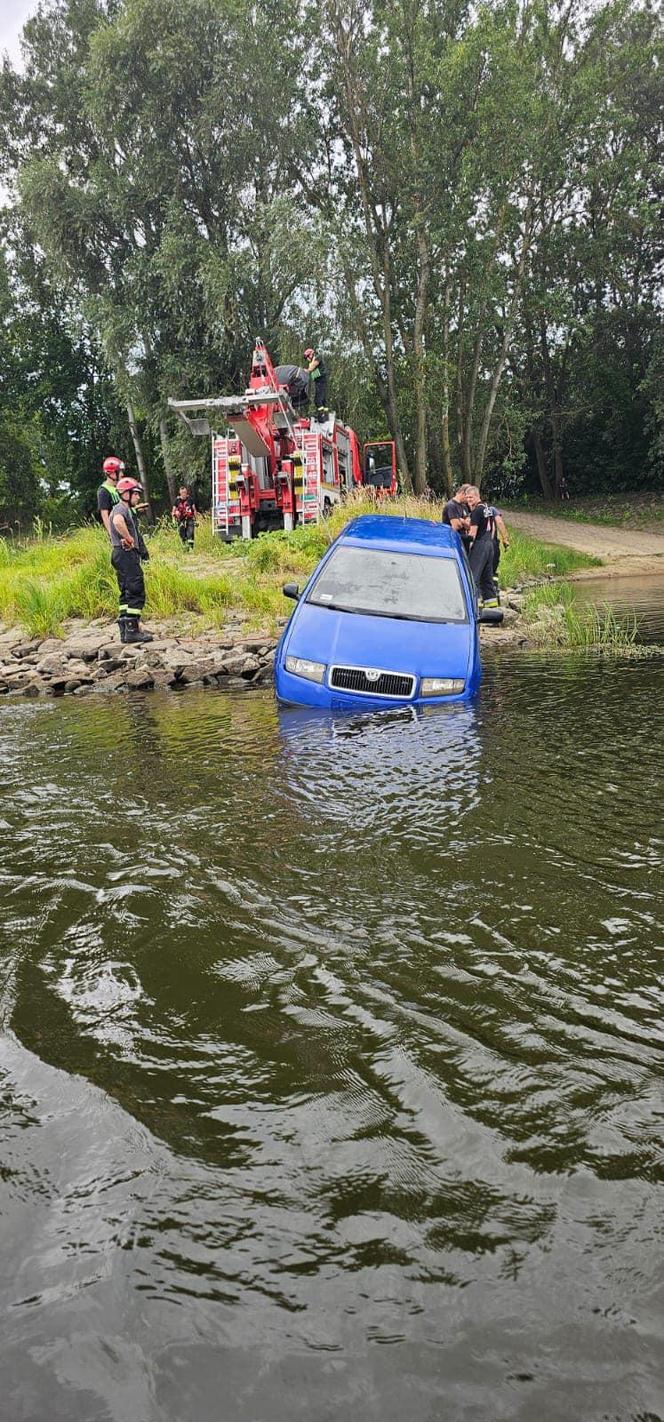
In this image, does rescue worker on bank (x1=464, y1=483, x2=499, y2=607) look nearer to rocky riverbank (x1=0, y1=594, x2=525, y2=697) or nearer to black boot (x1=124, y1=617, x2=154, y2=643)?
rocky riverbank (x1=0, y1=594, x2=525, y2=697)

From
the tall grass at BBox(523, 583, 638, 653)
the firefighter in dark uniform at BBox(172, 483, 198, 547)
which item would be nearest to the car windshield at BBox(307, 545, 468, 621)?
the tall grass at BBox(523, 583, 638, 653)

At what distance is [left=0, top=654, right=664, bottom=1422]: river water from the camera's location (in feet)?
4.48

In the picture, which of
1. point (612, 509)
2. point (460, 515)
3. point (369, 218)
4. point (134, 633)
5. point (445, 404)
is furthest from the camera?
point (612, 509)

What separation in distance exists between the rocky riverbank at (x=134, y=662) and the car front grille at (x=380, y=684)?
2309 millimetres

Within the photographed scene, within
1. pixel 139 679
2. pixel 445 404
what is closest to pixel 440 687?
pixel 139 679

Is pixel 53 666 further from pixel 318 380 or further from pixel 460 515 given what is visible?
pixel 318 380

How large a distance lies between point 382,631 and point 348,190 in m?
22.8

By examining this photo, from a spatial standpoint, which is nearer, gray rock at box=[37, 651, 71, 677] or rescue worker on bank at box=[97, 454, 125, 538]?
gray rock at box=[37, 651, 71, 677]

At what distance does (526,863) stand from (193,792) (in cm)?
191

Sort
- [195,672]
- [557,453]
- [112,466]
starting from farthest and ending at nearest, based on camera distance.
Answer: [557,453] < [112,466] < [195,672]

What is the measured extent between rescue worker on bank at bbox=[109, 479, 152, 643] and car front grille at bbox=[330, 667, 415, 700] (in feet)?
14.6

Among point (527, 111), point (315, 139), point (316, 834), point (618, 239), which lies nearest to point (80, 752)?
point (316, 834)

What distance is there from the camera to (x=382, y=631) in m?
6.71

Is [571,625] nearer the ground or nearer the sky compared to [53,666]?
nearer the sky
